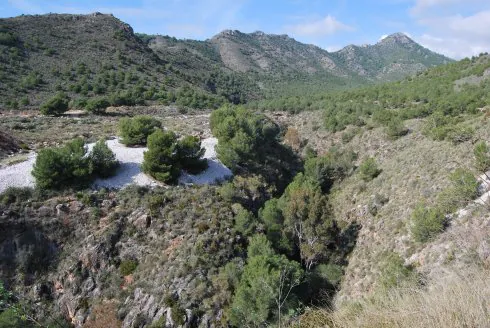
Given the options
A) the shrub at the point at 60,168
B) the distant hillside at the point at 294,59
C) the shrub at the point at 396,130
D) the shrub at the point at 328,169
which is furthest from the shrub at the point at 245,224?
the distant hillside at the point at 294,59

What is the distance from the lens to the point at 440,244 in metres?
16.2

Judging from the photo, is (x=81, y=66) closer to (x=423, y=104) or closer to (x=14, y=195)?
(x=14, y=195)

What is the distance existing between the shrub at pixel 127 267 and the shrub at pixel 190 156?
8942 mm

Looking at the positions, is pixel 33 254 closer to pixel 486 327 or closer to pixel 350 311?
pixel 350 311

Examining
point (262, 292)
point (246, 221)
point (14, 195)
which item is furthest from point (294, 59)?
point (262, 292)

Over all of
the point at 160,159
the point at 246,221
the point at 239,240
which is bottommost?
the point at 239,240

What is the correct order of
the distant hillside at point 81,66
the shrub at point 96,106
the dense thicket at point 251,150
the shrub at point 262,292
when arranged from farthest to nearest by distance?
the distant hillside at point 81,66
the shrub at point 96,106
the dense thicket at point 251,150
the shrub at point 262,292

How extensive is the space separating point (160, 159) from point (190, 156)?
279cm

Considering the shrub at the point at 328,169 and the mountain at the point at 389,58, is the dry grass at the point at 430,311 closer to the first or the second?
the shrub at the point at 328,169

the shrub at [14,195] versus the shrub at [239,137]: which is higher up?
the shrub at [239,137]

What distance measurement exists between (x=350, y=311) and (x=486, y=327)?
190cm

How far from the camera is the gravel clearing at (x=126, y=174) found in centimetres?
2079

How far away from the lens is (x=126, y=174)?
938 inches

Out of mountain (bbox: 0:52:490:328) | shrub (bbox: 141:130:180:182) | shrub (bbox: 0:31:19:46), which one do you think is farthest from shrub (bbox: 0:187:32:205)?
shrub (bbox: 0:31:19:46)
